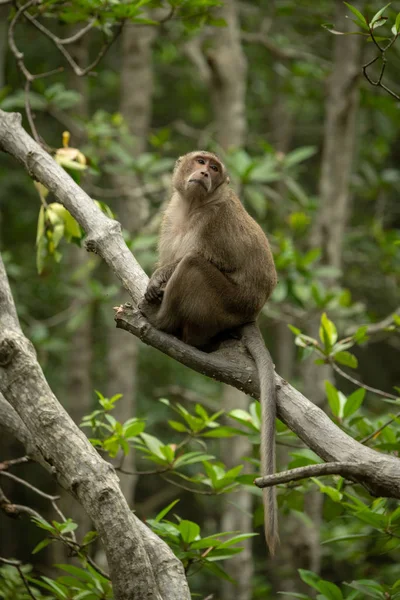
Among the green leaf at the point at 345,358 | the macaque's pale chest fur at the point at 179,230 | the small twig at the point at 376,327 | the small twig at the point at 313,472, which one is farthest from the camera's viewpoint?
the small twig at the point at 376,327

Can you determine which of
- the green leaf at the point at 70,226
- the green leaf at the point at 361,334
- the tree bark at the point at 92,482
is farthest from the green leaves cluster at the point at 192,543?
the green leaf at the point at 70,226

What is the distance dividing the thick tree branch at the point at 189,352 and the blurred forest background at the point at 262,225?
0.53m

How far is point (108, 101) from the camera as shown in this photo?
1152cm

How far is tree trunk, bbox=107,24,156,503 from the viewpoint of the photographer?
697 centimetres

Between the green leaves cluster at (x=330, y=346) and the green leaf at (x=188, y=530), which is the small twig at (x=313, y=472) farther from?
the green leaves cluster at (x=330, y=346)

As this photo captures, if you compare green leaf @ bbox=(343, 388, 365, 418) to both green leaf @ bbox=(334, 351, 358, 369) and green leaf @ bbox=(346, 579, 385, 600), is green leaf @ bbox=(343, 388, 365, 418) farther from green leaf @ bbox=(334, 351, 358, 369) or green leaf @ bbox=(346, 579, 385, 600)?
green leaf @ bbox=(346, 579, 385, 600)

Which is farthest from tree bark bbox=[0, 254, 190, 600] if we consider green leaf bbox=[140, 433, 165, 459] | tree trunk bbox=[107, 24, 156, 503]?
tree trunk bbox=[107, 24, 156, 503]

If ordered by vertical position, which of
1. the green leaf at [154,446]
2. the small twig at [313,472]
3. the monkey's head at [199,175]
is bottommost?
the green leaf at [154,446]

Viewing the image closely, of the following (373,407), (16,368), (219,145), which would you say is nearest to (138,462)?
(373,407)

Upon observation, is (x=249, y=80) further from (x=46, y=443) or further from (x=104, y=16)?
(x=46, y=443)

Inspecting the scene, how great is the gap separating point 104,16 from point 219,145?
330 centimetres

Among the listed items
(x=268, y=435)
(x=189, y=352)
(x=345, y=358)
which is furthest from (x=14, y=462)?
(x=345, y=358)

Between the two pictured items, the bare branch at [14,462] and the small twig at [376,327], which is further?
the small twig at [376,327]

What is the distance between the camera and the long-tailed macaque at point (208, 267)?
3498mm
